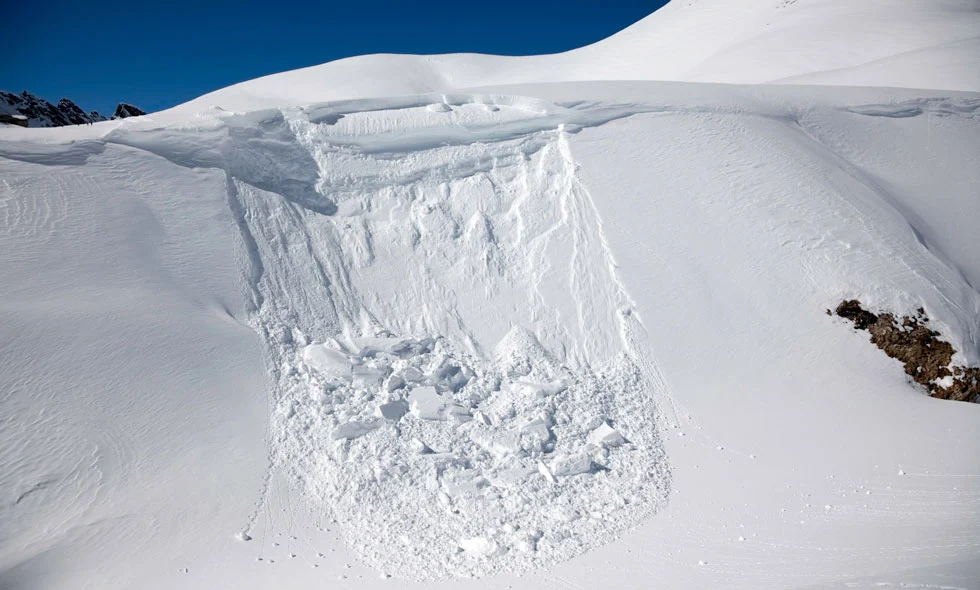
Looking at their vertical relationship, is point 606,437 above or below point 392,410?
below

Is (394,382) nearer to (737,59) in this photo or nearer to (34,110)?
(737,59)

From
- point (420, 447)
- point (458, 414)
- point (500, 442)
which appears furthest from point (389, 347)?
point (500, 442)

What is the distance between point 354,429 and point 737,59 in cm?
1863

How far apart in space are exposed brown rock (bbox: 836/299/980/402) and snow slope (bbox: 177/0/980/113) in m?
9.24

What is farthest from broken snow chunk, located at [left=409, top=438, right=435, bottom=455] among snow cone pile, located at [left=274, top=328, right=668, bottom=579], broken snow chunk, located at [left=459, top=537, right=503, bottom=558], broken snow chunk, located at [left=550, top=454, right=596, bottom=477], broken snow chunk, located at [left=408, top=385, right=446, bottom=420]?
broken snow chunk, located at [left=550, top=454, right=596, bottom=477]

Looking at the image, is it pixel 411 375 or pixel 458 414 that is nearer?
pixel 458 414

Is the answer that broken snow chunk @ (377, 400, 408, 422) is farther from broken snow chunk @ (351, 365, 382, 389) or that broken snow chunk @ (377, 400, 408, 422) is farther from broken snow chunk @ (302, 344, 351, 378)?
broken snow chunk @ (302, 344, 351, 378)

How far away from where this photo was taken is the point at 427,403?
6.46 m

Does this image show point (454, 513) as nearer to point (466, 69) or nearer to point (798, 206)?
point (798, 206)

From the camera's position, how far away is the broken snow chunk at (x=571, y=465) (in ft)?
19.2

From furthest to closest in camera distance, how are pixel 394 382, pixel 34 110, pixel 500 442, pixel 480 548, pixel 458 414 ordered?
1. pixel 34 110
2. pixel 394 382
3. pixel 458 414
4. pixel 500 442
5. pixel 480 548

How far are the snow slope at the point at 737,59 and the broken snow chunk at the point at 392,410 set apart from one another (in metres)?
9.29

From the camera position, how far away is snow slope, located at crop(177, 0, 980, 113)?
1512 centimetres

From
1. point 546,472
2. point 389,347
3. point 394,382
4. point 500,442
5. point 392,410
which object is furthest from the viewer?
point 389,347
